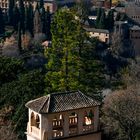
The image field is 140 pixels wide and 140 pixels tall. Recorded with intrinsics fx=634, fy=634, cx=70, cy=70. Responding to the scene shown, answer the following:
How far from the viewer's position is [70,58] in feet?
108

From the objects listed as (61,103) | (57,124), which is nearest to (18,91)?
(61,103)

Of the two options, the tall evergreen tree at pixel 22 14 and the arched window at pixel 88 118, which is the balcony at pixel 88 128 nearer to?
the arched window at pixel 88 118

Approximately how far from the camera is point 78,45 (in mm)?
33281

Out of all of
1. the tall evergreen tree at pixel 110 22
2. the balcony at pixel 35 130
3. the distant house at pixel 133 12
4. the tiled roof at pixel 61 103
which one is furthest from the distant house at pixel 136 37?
the balcony at pixel 35 130

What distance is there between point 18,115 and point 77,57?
6127 millimetres

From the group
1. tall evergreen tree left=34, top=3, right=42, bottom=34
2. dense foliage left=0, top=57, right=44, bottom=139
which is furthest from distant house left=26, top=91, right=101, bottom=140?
tall evergreen tree left=34, top=3, right=42, bottom=34

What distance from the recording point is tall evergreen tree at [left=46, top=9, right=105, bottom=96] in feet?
106

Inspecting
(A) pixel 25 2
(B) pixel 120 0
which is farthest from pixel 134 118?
(B) pixel 120 0

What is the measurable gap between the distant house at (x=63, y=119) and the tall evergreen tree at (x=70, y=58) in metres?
9.67

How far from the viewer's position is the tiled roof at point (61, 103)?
21594 millimetres

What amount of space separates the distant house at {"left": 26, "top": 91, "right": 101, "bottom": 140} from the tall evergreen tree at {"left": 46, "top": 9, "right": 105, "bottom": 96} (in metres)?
9.67

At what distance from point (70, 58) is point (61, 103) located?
11144mm

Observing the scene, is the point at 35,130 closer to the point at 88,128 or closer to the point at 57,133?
the point at 57,133

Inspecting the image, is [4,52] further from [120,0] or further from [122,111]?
[120,0]
